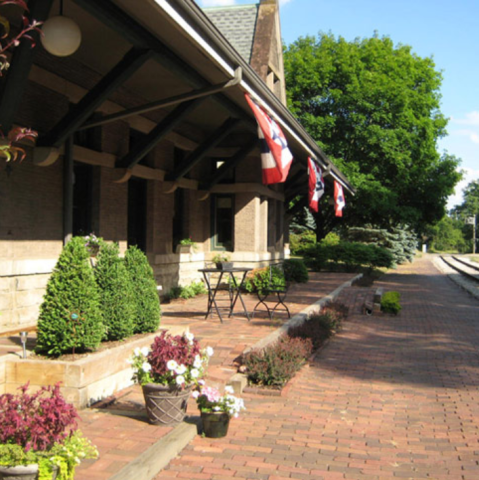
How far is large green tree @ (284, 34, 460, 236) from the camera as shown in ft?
90.1

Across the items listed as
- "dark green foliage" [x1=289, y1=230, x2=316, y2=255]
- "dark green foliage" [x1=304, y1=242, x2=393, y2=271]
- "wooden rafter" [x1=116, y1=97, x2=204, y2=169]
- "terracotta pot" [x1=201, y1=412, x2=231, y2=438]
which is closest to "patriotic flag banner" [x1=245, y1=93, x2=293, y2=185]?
"wooden rafter" [x1=116, y1=97, x2=204, y2=169]

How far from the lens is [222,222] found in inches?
650

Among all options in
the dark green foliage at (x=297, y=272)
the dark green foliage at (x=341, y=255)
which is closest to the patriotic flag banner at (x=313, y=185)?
the dark green foliage at (x=297, y=272)

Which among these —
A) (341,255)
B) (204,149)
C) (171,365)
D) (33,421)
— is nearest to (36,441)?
(33,421)

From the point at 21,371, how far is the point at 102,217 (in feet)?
18.2

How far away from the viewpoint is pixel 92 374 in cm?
546

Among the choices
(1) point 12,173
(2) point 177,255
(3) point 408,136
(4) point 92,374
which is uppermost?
(3) point 408,136

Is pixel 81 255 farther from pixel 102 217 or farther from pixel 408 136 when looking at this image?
pixel 408 136

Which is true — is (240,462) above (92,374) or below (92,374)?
below

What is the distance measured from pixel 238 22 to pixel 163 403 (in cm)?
1518

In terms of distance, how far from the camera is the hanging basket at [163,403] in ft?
16.2

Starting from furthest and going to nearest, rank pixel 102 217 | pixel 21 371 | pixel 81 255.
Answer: pixel 102 217, pixel 81 255, pixel 21 371

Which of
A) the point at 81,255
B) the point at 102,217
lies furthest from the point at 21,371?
the point at 102,217

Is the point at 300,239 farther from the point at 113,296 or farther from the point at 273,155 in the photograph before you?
the point at 113,296
